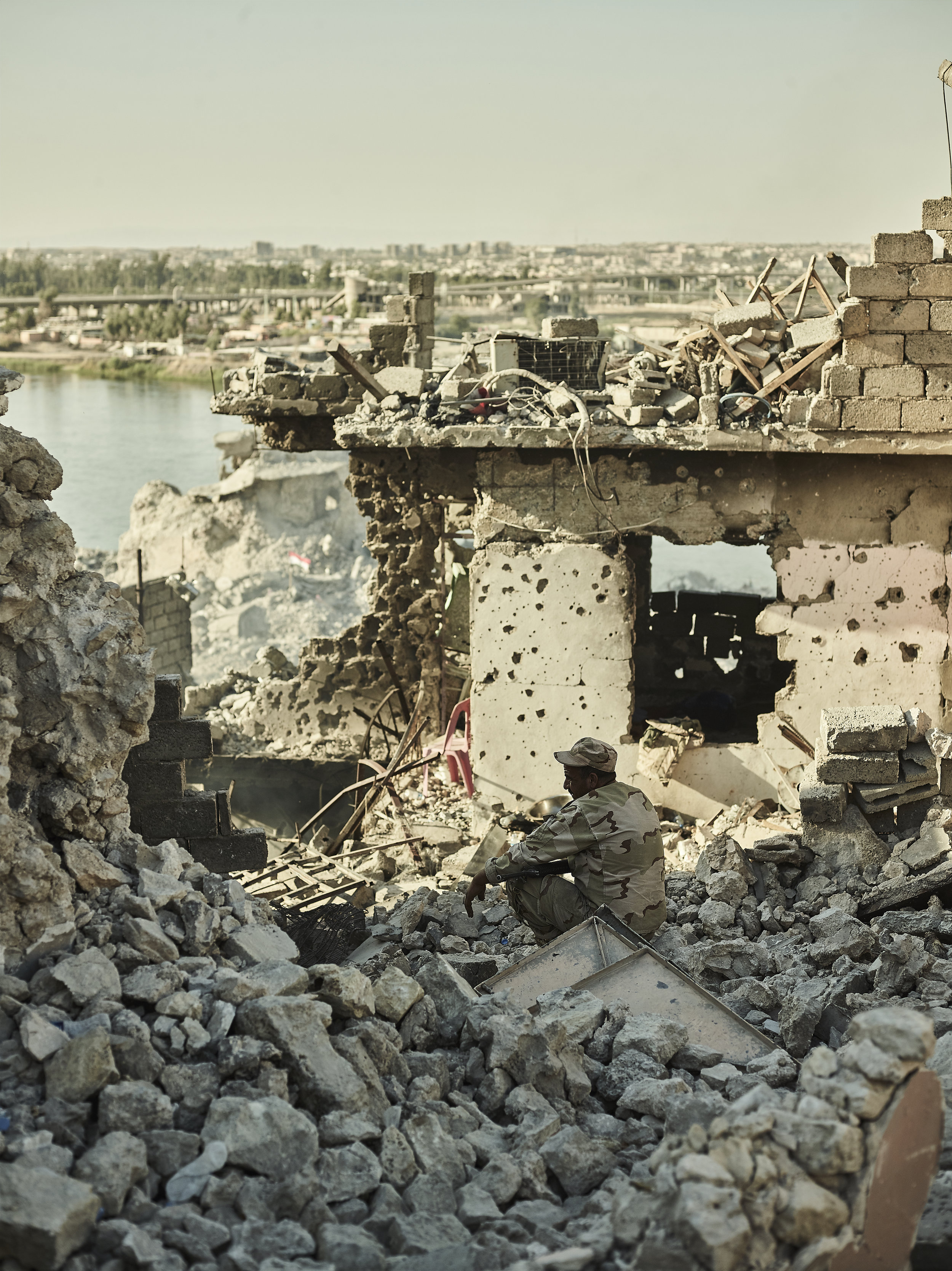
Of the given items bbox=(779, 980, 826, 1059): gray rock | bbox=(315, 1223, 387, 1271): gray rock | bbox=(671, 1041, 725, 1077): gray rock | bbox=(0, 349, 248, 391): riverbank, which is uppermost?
bbox=(0, 349, 248, 391): riverbank

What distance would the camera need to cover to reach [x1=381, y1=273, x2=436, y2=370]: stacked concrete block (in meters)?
11.2

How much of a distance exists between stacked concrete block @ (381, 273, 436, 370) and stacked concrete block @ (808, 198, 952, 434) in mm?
4353

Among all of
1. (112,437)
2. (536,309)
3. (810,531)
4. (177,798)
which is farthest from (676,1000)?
(112,437)

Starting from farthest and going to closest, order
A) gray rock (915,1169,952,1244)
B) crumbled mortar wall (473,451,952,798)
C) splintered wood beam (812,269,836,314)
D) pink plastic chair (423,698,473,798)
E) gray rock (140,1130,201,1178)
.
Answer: pink plastic chair (423,698,473,798), splintered wood beam (812,269,836,314), crumbled mortar wall (473,451,952,798), gray rock (140,1130,201,1178), gray rock (915,1169,952,1244)

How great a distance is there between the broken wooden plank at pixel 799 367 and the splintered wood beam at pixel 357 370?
9.24 feet

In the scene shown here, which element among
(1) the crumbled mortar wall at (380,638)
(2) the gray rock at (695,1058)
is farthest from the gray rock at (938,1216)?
(1) the crumbled mortar wall at (380,638)

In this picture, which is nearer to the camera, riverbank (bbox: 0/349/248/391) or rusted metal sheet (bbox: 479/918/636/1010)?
rusted metal sheet (bbox: 479/918/636/1010)

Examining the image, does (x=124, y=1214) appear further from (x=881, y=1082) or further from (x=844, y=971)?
(x=844, y=971)

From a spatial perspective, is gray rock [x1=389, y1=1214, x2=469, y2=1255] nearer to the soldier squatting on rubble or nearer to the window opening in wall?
the soldier squatting on rubble

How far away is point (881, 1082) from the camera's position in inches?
107

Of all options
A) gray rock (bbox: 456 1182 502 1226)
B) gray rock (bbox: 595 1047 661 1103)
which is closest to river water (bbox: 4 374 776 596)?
gray rock (bbox: 595 1047 661 1103)

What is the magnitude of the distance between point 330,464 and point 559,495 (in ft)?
61.4

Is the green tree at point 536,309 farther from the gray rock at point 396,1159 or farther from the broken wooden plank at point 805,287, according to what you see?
the gray rock at point 396,1159

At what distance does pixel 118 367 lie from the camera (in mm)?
50625
